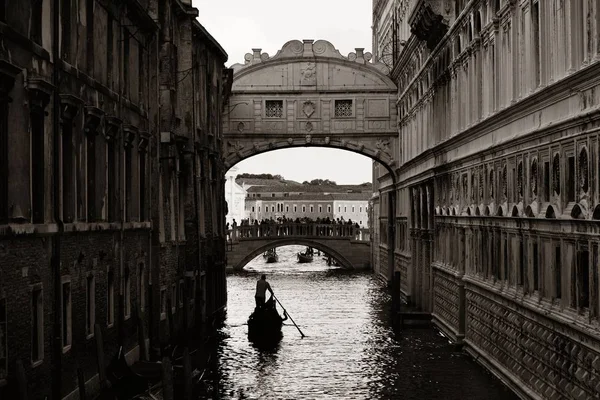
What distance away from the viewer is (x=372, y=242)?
170 ft

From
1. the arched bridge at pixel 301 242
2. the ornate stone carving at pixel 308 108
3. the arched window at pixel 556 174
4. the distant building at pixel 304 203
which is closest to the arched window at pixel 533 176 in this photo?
the arched window at pixel 556 174

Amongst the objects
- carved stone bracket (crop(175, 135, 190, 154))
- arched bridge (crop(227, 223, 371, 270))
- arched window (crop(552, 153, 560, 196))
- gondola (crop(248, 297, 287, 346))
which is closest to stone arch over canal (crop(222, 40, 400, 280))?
carved stone bracket (crop(175, 135, 190, 154))

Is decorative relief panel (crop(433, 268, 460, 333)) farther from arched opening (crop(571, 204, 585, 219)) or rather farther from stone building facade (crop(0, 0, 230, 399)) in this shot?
arched opening (crop(571, 204, 585, 219))

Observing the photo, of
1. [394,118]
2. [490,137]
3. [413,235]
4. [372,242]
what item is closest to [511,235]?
[490,137]

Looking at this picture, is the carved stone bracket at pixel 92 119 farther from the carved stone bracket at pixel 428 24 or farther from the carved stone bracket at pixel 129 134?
the carved stone bracket at pixel 428 24

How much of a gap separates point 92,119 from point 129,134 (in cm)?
293

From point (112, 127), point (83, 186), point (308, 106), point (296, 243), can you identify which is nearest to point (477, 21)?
point (112, 127)

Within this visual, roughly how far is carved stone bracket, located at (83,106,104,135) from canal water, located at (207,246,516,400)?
13.7ft

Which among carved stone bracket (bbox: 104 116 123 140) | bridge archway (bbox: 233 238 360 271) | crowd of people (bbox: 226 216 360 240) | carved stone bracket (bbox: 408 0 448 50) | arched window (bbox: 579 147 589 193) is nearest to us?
arched window (bbox: 579 147 589 193)

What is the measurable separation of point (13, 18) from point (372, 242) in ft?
134

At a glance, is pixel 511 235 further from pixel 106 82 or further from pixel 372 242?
pixel 372 242

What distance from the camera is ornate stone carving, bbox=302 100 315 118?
3578 cm

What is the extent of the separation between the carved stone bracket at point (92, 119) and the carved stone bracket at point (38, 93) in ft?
7.03

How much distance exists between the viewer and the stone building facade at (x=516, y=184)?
39.3ft
